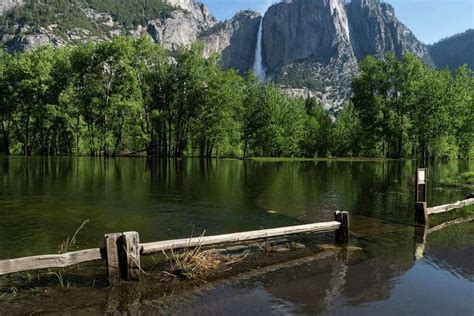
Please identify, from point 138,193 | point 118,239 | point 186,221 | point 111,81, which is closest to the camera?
point 118,239

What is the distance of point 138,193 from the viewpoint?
23828mm

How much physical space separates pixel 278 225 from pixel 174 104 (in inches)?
2460

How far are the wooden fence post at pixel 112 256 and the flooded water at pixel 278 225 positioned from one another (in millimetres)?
1171

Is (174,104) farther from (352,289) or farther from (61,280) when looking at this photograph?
(352,289)

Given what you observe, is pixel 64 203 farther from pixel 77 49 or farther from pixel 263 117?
pixel 263 117

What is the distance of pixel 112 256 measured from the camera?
877cm

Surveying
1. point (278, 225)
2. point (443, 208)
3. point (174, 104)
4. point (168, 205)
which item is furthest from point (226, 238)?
point (174, 104)

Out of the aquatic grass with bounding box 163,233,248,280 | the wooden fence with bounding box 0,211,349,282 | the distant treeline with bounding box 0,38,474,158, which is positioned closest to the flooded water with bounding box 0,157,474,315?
the aquatic grass with bounding box 163,233,248,280

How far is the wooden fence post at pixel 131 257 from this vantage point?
8805 mm

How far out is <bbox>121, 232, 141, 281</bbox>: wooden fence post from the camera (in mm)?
8805

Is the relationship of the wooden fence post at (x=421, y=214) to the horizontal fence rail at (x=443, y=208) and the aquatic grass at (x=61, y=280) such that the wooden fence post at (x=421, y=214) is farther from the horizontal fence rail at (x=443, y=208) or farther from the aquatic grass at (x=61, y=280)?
the aquatic grass at (x=61, y=280)

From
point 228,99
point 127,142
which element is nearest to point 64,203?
point 228,99

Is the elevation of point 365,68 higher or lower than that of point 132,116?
higher

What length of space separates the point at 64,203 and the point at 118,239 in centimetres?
1212
